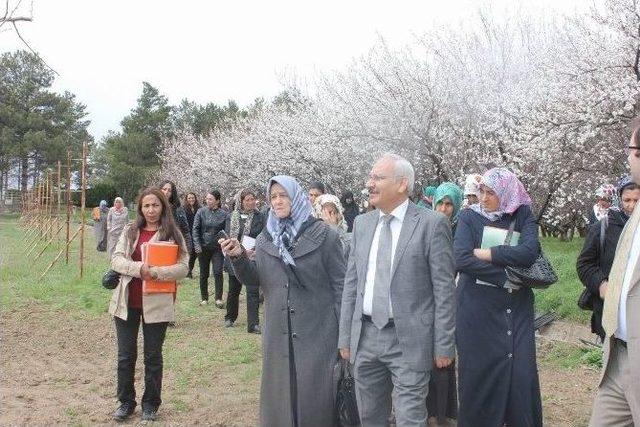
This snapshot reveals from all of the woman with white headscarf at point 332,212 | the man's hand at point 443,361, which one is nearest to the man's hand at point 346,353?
the man's hand at point 443,361

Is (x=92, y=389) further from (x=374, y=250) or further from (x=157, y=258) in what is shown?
(x=374, y=250)

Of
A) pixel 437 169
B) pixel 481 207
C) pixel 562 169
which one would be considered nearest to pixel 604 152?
pixel 562 169

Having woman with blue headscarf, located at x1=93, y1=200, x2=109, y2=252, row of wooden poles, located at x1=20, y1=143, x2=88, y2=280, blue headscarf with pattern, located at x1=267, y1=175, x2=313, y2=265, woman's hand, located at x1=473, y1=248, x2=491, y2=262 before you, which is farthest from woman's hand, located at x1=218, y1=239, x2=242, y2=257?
woman with blue headscarf, located at x1=93, y1=200, x2=109, y2=252

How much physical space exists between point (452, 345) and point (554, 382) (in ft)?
10.5

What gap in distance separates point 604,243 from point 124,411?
3.63 m

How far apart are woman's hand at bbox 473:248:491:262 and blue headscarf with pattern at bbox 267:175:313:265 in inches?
41.0

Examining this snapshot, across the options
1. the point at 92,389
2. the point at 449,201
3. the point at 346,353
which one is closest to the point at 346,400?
the point at 346,353

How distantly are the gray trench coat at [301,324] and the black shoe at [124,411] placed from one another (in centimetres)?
145

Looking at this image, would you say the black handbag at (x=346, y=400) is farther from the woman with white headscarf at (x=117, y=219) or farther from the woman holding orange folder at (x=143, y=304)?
the woman with white headscarf at (x=117, y=219)

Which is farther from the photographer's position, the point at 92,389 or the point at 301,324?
the point at 92,389

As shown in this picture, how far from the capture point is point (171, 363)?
22.3ft

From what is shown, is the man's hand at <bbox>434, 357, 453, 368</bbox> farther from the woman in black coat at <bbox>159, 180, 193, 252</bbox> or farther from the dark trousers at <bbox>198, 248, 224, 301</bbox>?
the dark trousers at <bbox>198, 248, 224, 301</bbox>

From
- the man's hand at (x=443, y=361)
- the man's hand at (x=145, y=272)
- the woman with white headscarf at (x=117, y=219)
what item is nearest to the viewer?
the man's hand at (x=443, y=361)

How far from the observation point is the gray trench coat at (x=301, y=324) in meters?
3.94
